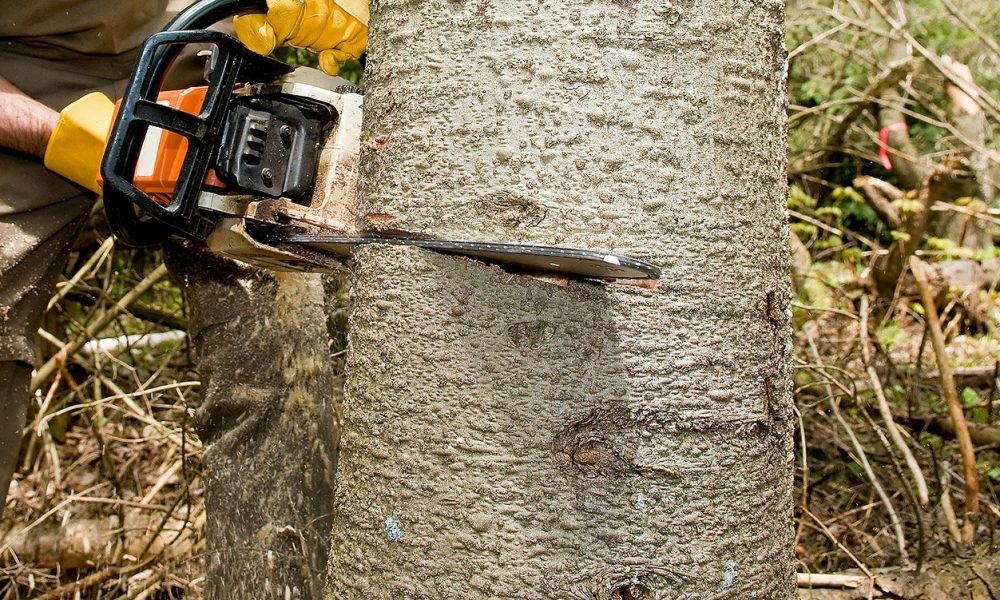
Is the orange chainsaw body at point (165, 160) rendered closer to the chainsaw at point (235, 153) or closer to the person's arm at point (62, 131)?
the chainsaw at point (235, 153)

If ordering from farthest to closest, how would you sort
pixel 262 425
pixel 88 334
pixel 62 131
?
pixel 88 334
pixel 262 425
pixel 62 131

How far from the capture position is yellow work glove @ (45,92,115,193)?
1.51m

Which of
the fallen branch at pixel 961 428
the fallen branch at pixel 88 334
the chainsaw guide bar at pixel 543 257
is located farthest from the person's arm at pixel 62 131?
the fallen branch at pixel 961 428

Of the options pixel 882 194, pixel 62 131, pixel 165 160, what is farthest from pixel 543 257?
pixel 882 194

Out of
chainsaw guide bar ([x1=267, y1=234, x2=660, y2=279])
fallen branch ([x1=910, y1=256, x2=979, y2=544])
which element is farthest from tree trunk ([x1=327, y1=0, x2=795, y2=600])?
Answer: fallen branch ([x1=910, y1=256, x2=979, y2=544])

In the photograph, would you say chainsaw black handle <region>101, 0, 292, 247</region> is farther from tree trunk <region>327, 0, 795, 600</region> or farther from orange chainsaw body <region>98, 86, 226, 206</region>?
tree trunk <region>327, 0, 795, 600</region>

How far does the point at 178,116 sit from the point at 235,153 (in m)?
0.10

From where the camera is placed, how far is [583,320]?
829mm

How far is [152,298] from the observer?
126 inches

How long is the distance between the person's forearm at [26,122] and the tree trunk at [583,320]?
110 cm

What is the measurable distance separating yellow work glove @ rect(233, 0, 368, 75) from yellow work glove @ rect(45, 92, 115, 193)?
33 cm

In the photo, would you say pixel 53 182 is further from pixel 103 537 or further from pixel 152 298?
pixel 152 298

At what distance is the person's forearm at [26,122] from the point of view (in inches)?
63.5

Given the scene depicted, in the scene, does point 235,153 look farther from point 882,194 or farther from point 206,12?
point 882,194
